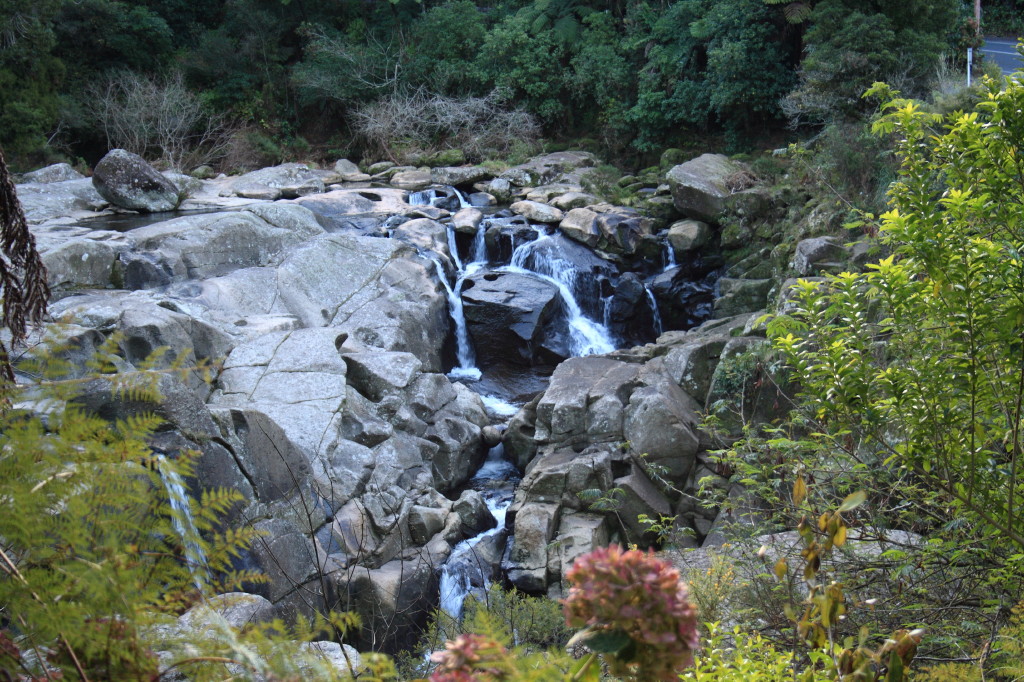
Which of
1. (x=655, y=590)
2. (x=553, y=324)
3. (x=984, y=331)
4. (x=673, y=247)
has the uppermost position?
(x=655, y=590)

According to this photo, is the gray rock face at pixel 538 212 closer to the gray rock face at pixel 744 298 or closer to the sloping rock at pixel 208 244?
the gray rock face at pixel 744 298

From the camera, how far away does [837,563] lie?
3244 mm

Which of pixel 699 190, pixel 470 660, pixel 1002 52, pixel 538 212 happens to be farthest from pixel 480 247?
pixel 1002 52

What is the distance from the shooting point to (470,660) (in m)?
1.11

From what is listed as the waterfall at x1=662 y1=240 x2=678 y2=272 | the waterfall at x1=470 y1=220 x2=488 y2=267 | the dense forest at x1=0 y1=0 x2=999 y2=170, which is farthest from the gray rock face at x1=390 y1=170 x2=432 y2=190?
the waterfall at x1=662 y1=240 x2=678 y2=272

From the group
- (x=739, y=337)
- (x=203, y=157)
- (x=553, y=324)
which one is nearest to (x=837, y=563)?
(x=739, y=337)

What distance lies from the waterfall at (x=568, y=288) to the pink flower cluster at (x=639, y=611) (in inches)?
452

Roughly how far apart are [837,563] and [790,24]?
15499 mm

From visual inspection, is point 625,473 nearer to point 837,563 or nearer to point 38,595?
point 837,563

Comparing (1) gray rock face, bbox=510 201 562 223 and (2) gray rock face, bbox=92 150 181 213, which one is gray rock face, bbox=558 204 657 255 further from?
(2) gray rock face, bbox=92 150 181 213

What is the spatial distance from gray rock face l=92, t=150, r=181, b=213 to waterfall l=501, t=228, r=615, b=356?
20.7ft

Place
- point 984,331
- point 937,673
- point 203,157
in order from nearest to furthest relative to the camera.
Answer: point 937,673 < point 984,331 < point 203,157

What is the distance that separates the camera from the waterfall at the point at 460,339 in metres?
12.4

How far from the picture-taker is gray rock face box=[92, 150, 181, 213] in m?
13.1
